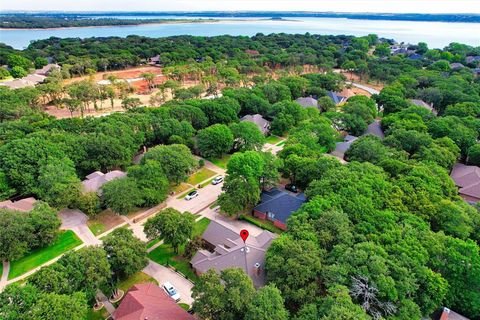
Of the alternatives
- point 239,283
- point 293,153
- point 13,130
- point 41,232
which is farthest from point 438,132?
point 13,130

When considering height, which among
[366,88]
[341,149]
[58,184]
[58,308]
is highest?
[58,308]

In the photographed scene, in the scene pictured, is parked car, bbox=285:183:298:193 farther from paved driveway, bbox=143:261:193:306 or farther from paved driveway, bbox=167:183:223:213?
paved driveway, bbox=143:261:193:306

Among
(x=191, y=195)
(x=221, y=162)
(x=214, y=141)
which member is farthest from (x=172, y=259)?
(x=221, y=162)

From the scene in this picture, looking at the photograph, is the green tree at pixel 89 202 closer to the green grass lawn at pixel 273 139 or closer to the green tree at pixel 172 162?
the green tree at pixel 172 162

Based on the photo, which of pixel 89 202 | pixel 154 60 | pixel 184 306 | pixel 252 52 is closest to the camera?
pixel 184 306

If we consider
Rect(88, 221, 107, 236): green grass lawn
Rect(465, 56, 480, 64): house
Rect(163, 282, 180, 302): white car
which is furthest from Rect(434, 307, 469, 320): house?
Rect(465, 56, 480, 64): house

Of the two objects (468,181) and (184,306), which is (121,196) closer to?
(184,306)
